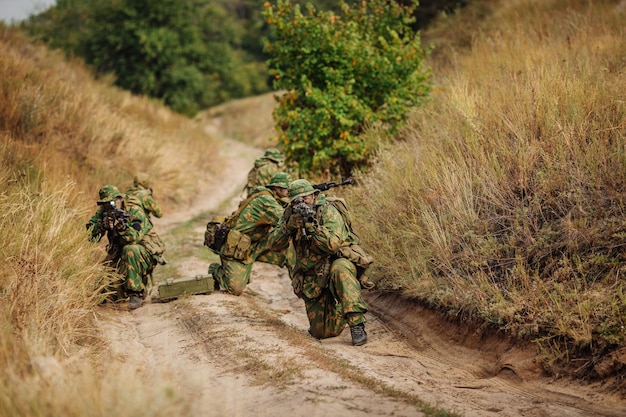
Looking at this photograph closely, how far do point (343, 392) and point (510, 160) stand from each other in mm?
3611

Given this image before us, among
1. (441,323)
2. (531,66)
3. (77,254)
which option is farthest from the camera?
(531,66)

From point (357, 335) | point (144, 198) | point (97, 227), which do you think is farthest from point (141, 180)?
point (357, 335)

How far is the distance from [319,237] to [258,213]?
2032 millimetres

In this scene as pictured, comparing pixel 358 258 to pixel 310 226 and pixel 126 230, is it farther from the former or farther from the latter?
pixel 126 230

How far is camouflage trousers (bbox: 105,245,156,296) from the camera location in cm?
811

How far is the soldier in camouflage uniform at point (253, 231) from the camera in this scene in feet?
27.2

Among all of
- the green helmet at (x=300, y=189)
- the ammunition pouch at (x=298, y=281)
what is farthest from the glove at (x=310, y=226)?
the ammunition pouch at (x=298, y=281)

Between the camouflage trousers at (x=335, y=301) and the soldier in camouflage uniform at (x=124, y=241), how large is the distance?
8.19 ft

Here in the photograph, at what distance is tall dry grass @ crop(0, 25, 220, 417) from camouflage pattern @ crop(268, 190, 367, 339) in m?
Result: 2.19

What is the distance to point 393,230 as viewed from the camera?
774 centimetres

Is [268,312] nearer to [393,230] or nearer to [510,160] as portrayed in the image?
[393,230]

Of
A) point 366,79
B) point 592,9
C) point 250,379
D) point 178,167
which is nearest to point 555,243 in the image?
point 250,379

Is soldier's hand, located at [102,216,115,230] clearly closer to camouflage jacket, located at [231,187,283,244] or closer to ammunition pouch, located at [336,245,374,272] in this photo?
camouflage jacket, located at [231,187,283,244]

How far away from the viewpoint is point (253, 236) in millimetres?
8586
